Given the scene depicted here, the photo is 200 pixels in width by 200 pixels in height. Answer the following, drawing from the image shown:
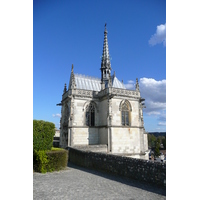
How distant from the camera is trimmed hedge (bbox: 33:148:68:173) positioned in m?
11.2

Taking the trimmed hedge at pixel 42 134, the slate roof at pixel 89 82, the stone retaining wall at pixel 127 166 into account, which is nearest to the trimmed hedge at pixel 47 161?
the trimmed hedge at pixel 42 134

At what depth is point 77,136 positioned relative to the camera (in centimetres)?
2081

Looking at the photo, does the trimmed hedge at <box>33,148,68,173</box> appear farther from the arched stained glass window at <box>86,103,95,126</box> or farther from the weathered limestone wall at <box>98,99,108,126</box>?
the arched stained glass window at <box>86,103,95,126</box>

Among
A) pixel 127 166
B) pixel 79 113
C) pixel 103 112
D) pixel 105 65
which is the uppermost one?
pixel 105 65

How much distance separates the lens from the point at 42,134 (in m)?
11.9

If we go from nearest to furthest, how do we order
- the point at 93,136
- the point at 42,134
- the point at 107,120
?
the point at 42,134, the point at 107,120, the point at 93,136

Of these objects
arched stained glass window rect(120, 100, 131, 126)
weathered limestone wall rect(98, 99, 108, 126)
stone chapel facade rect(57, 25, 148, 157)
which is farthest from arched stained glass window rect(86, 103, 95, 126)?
arched stained glass window rect(120, 100, 131, 126)

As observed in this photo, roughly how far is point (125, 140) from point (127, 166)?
11.2m

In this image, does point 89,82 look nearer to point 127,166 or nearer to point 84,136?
point 84,136

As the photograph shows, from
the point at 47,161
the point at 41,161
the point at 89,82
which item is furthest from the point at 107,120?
the point at 41,161
